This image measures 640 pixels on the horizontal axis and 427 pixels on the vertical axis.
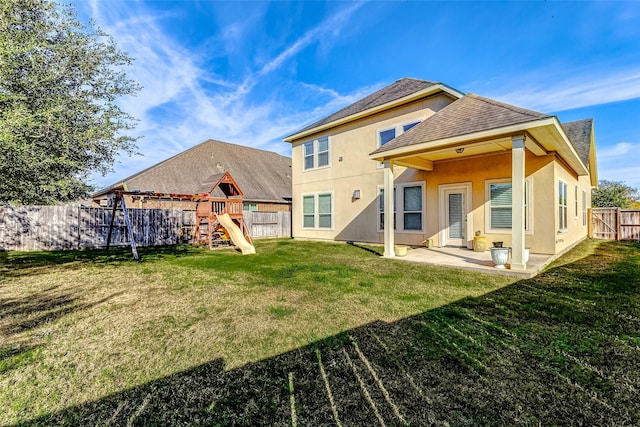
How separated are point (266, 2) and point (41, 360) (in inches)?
470

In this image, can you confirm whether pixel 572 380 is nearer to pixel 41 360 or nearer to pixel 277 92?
pixel 41 360

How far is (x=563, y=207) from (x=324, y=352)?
10366 mm

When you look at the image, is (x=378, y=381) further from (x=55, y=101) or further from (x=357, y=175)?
(x=357, y=175)

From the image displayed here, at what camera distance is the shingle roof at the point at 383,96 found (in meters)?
10.5

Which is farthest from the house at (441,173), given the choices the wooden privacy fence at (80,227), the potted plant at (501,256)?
the wooden privacy fence at (80,227)

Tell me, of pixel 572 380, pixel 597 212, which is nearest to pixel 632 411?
pixel 572 380

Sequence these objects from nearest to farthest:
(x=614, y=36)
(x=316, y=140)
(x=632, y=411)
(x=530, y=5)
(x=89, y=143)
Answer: (x=632, y=411) < (x=89, y=143) < (x=530, y=5) < (x=614, y=36) < (x=316, y=140)

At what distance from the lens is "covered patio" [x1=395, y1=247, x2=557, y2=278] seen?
607cm

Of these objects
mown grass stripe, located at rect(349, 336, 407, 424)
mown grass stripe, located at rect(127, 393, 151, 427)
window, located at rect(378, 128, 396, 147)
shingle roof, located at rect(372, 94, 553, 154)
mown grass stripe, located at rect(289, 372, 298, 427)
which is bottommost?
mown grass stripe, located at rect(127, 393, 151, 427)

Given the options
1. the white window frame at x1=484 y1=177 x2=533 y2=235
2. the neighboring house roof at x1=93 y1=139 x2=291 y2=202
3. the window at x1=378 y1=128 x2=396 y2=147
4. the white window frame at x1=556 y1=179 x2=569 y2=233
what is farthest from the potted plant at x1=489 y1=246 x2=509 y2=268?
the neighboring house roof at x1=93 y1=139 x2=291 y2=202

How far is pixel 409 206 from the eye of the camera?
1053 centimetres

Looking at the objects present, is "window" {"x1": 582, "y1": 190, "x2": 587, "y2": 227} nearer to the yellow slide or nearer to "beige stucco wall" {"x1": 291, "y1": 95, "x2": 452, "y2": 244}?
"beige stucco wall" {"x1": 291, "y1": 95, "x2": 452, "y2": 244}

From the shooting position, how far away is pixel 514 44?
10141mm

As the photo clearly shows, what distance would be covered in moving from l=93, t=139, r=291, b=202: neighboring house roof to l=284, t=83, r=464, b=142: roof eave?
21.0ft
